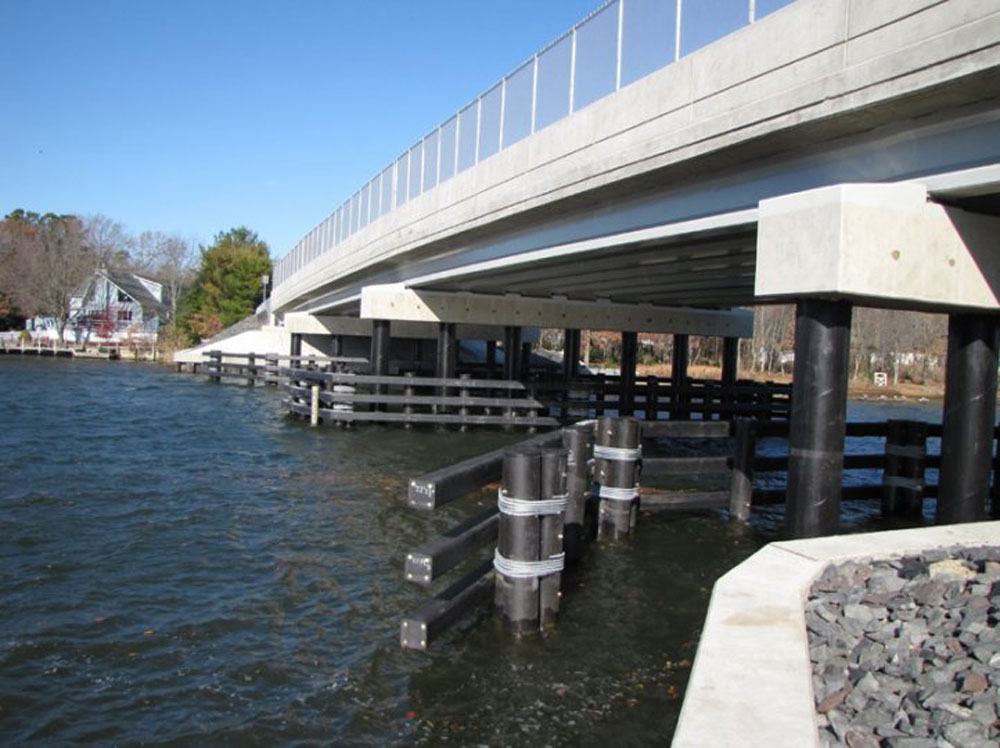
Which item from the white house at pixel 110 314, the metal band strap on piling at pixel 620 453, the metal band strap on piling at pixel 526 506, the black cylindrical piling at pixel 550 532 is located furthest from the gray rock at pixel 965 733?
the white house at pixel 110 314

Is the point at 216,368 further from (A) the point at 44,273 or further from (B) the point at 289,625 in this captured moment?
(B) the point at 289,625

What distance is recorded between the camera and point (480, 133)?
16.2 meters

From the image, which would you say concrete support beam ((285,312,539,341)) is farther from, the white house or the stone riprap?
the stone riprap

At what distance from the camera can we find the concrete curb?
2.93 metres

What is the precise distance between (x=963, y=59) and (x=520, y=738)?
612 cm

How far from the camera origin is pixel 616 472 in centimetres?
924

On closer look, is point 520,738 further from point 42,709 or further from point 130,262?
point 130,262

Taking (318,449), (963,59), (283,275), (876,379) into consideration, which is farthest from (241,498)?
A: (876,379)

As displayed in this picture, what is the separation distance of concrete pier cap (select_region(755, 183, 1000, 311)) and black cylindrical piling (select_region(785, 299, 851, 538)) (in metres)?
0.30

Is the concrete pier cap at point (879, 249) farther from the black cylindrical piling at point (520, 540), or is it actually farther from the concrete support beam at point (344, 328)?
the concrete support beam at point (344, 328)

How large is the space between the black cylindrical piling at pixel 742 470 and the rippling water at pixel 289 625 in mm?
335

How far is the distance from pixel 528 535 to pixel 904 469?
7.34 metres

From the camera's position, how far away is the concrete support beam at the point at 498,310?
24.0m

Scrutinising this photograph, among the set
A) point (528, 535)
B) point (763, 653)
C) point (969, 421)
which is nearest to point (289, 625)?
point (528, 535)
